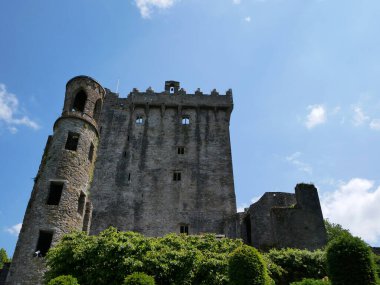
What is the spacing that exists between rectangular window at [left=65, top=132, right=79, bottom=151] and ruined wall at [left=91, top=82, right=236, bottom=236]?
409 inches

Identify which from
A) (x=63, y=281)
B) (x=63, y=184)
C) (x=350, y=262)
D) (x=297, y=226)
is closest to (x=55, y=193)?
(x=63, y=184)

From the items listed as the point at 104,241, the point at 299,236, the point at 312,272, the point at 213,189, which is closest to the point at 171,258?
the point at 104,241

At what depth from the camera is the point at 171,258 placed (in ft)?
54.3

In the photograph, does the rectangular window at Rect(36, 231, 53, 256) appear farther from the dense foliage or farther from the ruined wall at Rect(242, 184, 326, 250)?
the ruined wall at Rect(242, 184, 326, 250)

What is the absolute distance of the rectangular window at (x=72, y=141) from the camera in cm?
2275

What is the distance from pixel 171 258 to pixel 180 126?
22.0 metres

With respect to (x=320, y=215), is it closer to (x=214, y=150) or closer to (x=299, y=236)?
(x=299, y=236)

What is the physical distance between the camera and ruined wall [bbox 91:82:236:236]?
31.7 metres

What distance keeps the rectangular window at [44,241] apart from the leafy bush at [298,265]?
454 inches

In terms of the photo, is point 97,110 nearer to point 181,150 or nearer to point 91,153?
point 91,153

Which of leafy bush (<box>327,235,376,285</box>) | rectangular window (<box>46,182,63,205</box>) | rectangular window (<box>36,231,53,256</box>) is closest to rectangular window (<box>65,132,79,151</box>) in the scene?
rectangular window (<box>46,182,63,205</box>)

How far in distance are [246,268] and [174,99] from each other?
1093 inches

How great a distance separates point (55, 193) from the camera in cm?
2111

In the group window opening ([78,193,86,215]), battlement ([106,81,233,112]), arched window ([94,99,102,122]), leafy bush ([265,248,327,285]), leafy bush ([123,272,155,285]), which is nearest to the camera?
leafy bush ([123,272,155,285])
